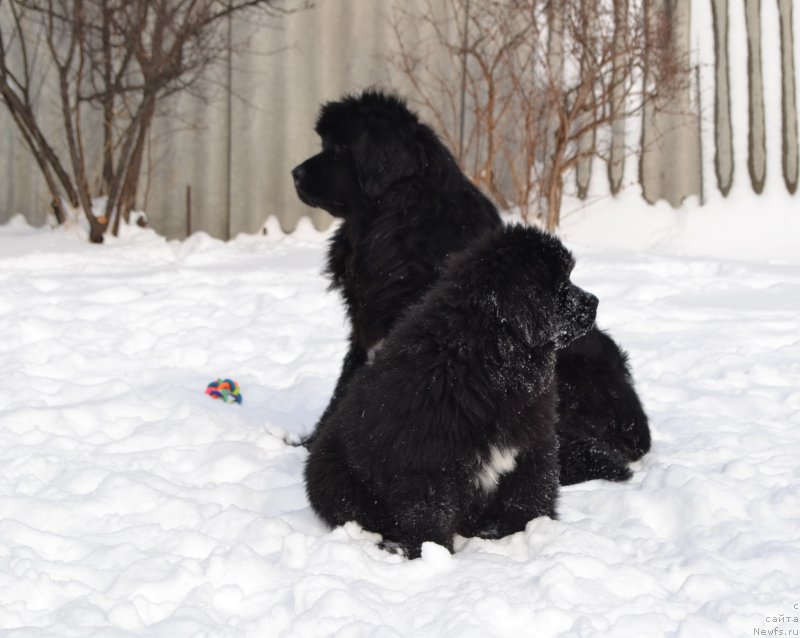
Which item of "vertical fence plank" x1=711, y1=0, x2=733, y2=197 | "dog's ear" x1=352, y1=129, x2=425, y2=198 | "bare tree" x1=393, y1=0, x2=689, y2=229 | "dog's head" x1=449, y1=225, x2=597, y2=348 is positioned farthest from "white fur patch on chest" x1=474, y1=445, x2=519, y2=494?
"vertical fence plank" x1=711, y1=0, x2=733, y2=197

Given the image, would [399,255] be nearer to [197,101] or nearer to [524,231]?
[524,231]

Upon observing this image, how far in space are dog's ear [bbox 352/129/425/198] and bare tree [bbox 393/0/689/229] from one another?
4.19 meters

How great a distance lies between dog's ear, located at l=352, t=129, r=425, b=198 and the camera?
141 inches

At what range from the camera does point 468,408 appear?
2.51m

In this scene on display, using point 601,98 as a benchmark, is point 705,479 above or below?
below

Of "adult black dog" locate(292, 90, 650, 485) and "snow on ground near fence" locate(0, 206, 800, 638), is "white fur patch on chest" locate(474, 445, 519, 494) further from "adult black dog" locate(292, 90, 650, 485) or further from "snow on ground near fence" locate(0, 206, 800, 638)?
"adult black dog" locate(292, 90, 650, 485)

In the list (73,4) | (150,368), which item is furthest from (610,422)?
(73,4)

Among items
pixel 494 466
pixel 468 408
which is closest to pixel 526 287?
pixel 468 408

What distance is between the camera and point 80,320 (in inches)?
203

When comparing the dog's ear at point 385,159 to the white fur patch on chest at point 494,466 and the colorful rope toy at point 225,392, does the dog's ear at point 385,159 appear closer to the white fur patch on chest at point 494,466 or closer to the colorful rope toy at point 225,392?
the colorful rope toy at point 225,392

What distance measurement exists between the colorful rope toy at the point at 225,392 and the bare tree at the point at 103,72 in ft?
11.4

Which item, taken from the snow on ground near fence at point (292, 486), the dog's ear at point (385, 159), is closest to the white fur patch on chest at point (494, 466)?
the snow on ground near fence at point (292, 486)

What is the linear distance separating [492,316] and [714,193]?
625cm

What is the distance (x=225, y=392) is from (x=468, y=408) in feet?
6.62
